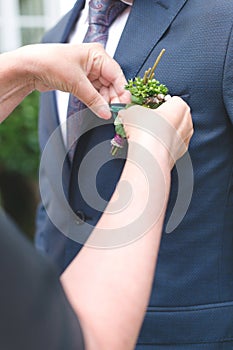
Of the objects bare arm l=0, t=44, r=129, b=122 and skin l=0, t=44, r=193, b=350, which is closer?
skin l=0, t=44, r=193, b=350

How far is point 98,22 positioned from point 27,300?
110 centimetres

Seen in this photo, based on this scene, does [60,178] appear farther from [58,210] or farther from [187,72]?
[187,72]

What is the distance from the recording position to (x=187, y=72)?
5.50 feet

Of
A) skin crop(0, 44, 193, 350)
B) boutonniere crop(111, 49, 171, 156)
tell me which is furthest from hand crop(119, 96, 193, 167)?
boutonniere crop(111, 49, 171, 156)

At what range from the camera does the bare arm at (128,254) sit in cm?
112

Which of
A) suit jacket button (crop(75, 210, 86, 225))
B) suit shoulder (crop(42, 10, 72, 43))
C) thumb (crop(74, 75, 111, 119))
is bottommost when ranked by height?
suit jacket button (crop(75, 210, 86, 225))

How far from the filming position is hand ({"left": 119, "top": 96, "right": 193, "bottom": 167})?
1291 millimetres

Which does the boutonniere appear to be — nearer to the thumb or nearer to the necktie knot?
the thumb

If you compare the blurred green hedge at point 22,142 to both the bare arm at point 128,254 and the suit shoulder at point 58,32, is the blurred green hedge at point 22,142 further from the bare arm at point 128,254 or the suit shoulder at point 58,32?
the bare arm at point 128,254

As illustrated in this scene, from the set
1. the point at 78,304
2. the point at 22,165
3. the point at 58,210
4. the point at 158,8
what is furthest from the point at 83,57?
the point at 22,165

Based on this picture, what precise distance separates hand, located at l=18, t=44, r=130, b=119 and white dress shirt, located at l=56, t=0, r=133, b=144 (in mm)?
151

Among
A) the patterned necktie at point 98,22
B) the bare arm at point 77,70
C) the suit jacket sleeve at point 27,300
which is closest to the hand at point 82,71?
the bare arm at point 77,70

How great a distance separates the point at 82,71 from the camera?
5.58ft

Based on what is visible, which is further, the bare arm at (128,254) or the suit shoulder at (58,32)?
the suit shoulder at (58,32)
